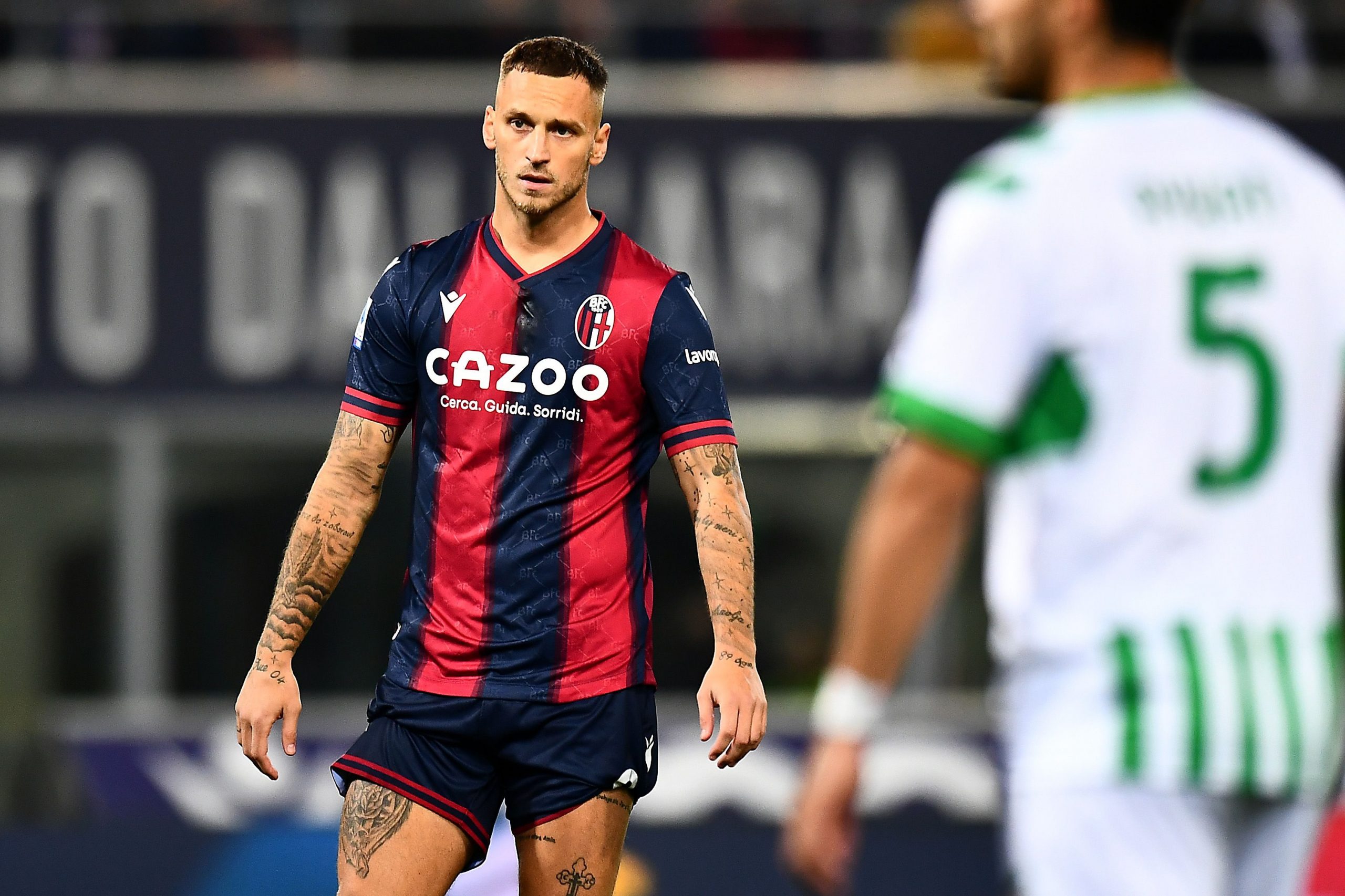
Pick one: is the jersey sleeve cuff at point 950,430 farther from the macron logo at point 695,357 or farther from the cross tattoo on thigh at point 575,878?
the cross tattoo on thigh at point 575,878

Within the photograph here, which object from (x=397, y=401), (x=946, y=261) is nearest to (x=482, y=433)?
(x=397, y=401)

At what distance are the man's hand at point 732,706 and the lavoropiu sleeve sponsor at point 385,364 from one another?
878 millimetres

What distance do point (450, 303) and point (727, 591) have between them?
2.76 feet

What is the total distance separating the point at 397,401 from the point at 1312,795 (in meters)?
2.29

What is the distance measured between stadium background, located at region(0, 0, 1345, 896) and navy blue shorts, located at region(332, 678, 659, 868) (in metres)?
7.04

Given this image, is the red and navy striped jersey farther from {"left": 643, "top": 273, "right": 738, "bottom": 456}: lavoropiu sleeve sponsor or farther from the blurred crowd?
the blurred crowd

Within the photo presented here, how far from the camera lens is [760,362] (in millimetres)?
11820

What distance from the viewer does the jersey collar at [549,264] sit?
4387mm

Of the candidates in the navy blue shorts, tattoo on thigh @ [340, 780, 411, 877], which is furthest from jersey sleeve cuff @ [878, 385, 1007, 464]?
tattoo on thigh @ [340, 780, 411, 877]

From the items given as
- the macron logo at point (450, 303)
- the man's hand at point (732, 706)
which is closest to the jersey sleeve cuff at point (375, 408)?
the macron logo at point (450, 303)

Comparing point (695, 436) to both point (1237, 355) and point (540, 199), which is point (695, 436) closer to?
point (540, 199)

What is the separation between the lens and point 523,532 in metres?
4.23

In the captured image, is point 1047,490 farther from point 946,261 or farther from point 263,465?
point 263,465

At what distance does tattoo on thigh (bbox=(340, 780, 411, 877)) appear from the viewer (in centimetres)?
411
